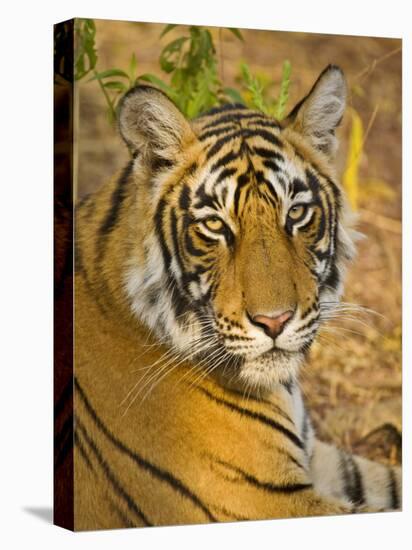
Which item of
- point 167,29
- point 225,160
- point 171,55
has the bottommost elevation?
point 225,160

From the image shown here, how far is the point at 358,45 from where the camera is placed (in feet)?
20.1

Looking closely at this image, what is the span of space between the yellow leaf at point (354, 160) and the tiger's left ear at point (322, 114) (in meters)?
0.16

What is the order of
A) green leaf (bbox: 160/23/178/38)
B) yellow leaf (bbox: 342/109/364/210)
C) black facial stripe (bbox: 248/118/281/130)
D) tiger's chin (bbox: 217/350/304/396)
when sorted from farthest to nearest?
yellow leaf (bbox: 342/109/364/210), black facial stripe (bbox: 248/118/281/130), green leaf (bbox: 160/23/178/38), tiger's chin (bbox: 217/350/304/396)

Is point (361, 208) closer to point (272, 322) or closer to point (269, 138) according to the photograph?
point (269, 138)

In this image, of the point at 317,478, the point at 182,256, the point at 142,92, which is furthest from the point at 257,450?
the point at 142,92

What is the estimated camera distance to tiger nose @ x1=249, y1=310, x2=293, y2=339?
5.42 meters

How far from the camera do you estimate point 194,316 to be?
217 inches

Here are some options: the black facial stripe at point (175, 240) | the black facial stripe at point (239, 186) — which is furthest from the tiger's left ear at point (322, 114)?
the black facial stripe at point (175, 240)

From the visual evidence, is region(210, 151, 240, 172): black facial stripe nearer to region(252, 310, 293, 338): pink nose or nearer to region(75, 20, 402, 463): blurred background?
region(75, 20, 402, 463): blurred background

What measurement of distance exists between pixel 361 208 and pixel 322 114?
1.73 ft

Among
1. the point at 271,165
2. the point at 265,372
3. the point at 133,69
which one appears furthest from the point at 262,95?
the point at 265,372

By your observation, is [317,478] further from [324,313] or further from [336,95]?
[336,95]

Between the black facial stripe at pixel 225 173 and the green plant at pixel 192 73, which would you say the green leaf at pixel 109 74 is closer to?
the green plant at pixel 192 73

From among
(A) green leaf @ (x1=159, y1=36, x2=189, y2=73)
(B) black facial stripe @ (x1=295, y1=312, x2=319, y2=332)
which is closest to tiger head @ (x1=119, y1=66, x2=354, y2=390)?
(B) black facial stripe @ (x1=295, y1=312, x2=319, y2=332)
